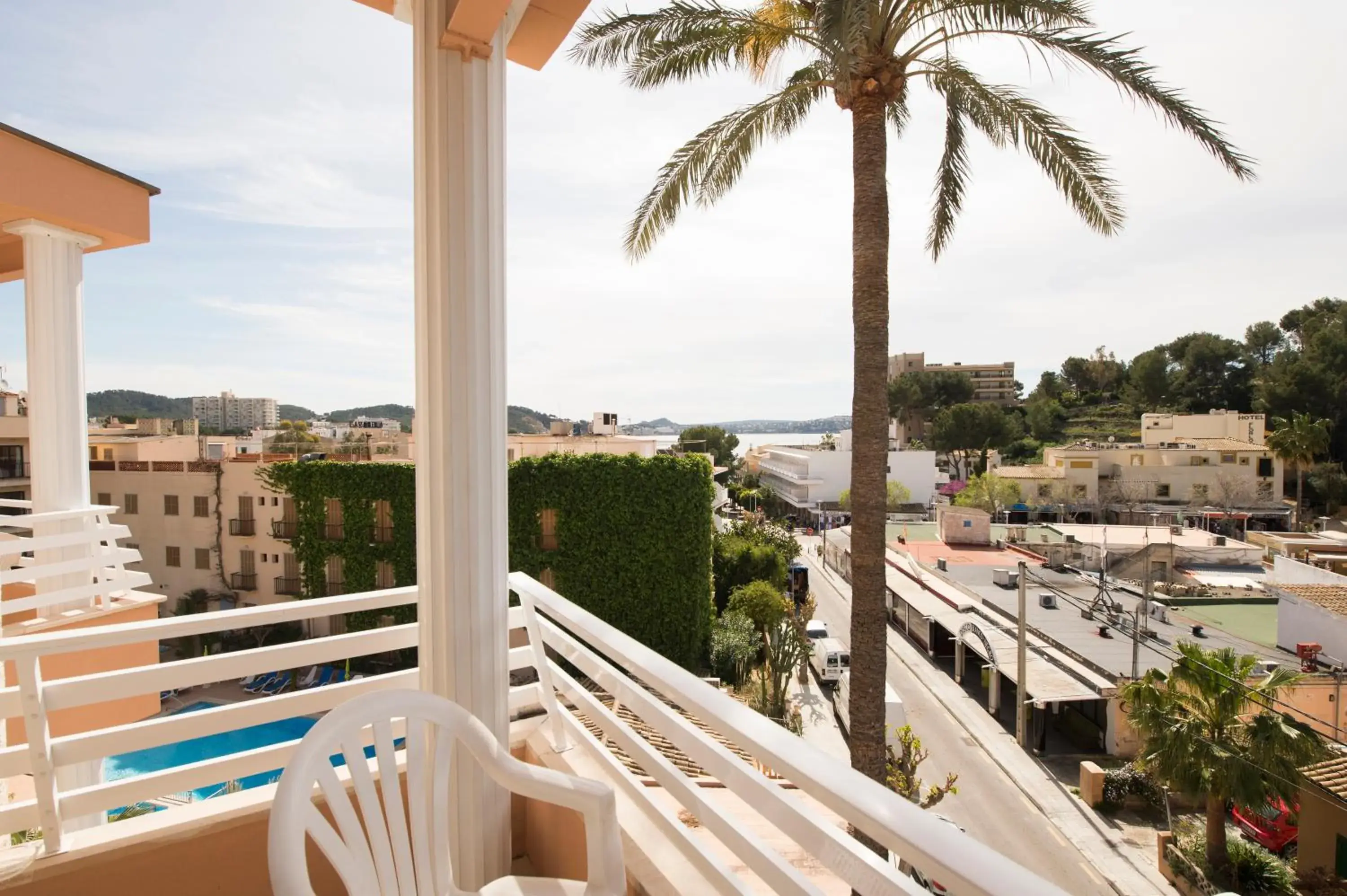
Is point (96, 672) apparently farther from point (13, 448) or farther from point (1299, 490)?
point (1299, 490)

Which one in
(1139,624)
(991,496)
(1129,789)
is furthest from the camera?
(991,496)

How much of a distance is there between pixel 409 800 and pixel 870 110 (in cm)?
528

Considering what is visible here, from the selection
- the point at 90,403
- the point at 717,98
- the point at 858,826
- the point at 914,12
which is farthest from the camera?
the point at 717,98

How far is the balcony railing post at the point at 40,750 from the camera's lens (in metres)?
1.55

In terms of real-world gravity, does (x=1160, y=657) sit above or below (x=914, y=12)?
below

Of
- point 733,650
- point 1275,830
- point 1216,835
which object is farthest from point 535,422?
point 1275,830

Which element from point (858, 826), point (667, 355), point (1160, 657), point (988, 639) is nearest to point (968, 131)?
point (858, 826)

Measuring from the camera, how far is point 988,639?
1494 centimetres

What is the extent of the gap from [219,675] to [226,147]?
423cm

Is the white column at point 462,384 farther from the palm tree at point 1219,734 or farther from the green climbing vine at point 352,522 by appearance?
the green climbing vine at point 352,522

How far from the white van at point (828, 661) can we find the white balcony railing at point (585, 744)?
12135 millimetres

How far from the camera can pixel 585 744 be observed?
206 centimetres

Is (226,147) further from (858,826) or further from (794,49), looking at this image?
(858,826)

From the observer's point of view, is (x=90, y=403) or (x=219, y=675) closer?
(x=219, y=675)
